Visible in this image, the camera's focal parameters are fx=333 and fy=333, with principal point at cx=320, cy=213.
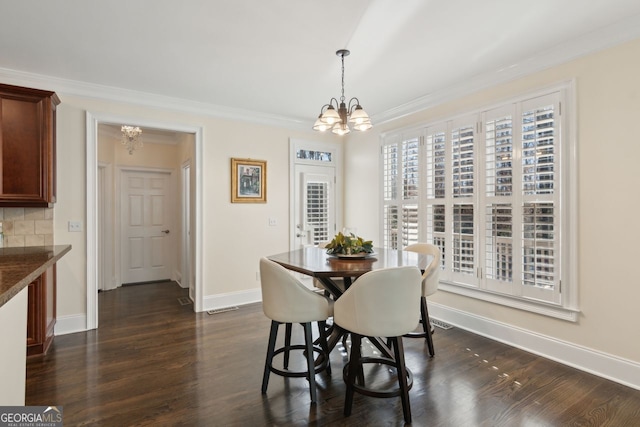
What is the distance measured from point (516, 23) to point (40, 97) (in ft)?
12.9

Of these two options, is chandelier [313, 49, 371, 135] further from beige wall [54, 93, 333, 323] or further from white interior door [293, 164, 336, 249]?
white interior door [293, 164, 336, 249]

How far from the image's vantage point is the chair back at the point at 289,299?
2111 mm

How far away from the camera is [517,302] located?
3.00 m

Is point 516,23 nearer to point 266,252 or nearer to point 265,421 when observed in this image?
point 265,421

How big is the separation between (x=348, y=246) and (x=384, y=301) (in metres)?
0.72

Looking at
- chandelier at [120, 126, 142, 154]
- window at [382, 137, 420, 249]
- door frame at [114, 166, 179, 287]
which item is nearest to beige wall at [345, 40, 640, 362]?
window at [382, 137, 420, 249]

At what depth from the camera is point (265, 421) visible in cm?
194

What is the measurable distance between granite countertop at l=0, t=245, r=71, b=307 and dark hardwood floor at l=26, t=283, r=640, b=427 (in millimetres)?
877

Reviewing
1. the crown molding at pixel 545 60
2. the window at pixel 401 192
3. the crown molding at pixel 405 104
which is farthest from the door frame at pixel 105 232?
the crown molding at pixel 545 60

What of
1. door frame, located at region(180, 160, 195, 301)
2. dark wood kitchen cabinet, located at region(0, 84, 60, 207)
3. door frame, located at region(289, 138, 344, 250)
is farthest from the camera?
door frame, located at region(180, 160, 195, 301)

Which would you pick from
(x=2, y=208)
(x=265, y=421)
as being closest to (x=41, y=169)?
(x=2, y=208)

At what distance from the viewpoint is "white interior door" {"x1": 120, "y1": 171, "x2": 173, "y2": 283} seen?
18.1 feet

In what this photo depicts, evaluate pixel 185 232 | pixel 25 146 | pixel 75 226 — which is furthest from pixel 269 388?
pixel 185 232

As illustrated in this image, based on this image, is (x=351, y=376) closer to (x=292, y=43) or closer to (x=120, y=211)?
(x=292, y=43)
